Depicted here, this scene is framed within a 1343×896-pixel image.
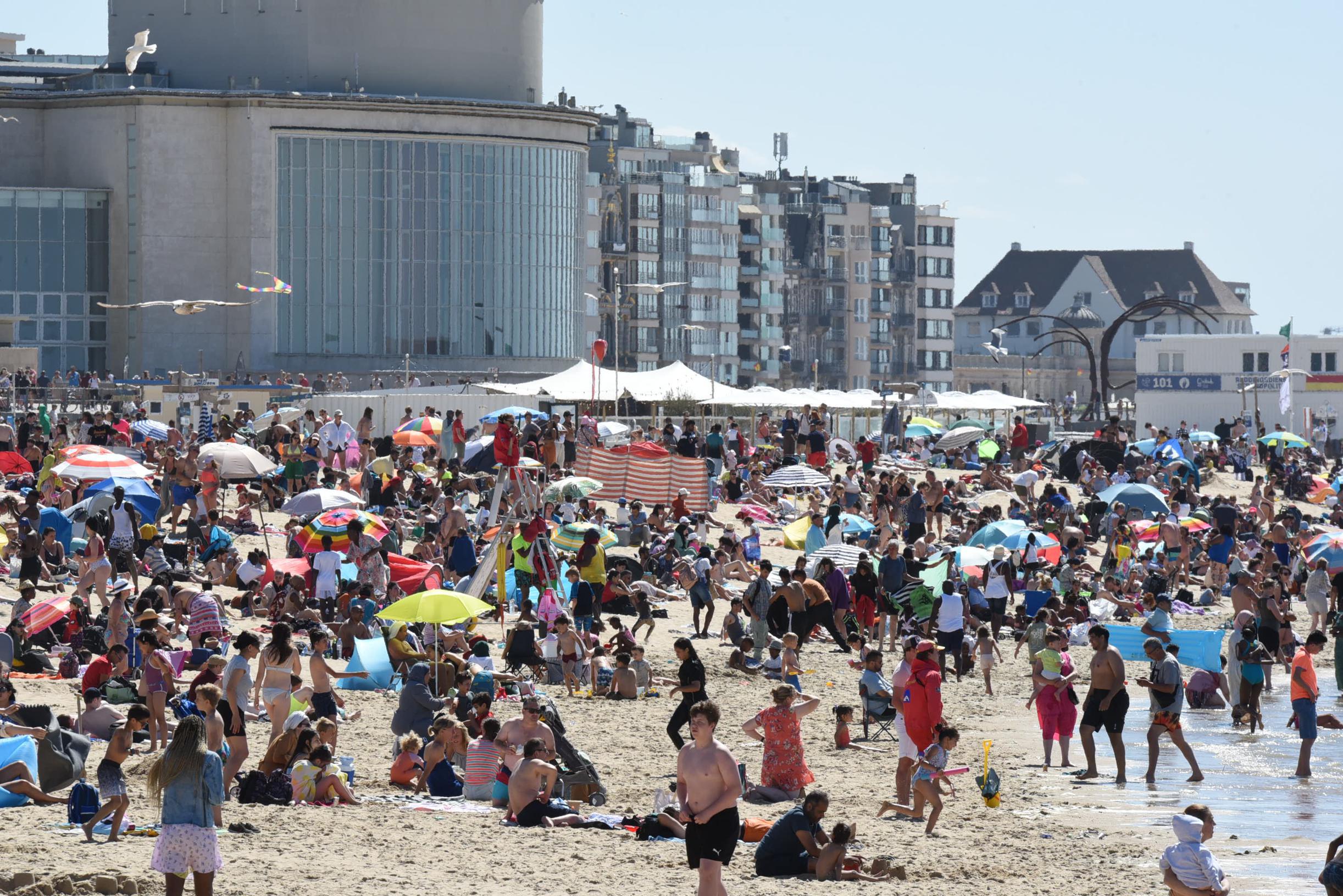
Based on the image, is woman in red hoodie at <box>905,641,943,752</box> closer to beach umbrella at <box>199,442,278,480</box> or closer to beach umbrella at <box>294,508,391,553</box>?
beach umbrella at <box>294,508,391,553</box>

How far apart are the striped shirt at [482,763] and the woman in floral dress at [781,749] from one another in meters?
1.74

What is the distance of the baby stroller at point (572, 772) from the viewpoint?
590 inches

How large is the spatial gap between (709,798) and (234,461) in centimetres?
1791

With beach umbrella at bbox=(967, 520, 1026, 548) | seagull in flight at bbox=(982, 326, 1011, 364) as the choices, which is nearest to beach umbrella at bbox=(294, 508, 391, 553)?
beach umbrella at bbox=(967, 520, 1026, 548)

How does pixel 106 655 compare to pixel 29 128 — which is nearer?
pixel 106 655

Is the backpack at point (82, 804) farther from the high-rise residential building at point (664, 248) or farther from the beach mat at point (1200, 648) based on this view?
the high-rise residential building at point (664, 248)

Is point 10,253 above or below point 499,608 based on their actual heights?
above

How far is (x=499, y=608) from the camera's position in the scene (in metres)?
23.6

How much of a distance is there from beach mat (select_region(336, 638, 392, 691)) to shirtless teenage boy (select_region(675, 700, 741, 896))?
9223 mm

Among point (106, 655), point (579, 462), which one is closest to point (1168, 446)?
point (579, 462)

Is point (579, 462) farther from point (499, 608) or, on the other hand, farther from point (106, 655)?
point (106, 655)

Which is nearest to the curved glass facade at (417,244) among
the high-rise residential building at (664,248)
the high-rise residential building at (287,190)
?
the high-rise residential building at (287,190)

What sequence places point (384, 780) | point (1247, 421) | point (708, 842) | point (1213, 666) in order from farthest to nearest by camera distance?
point (1247, 421) → point (1213, 666) → point (384, 780) → point (708, 842)

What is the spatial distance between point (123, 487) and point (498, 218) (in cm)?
3523
